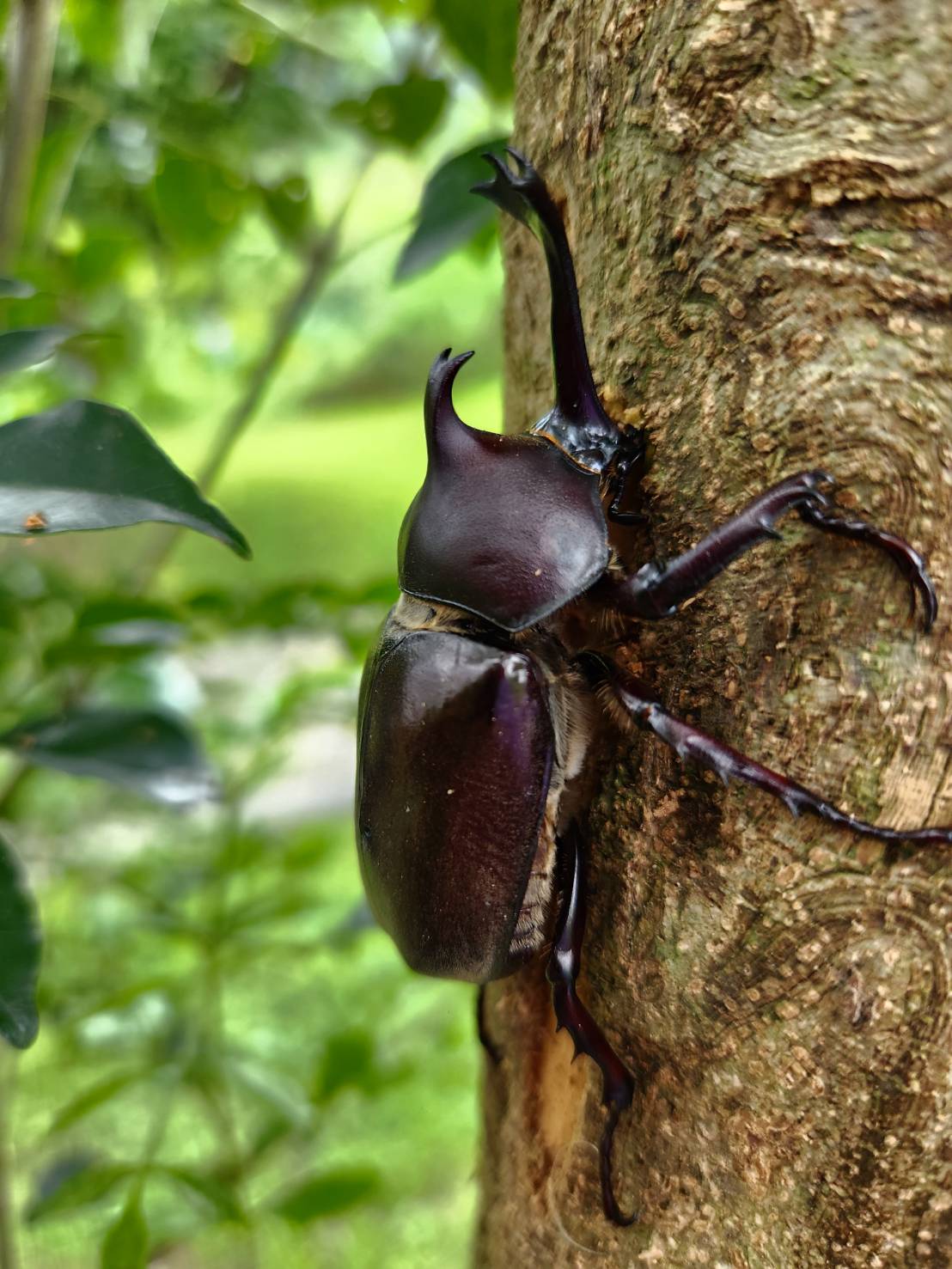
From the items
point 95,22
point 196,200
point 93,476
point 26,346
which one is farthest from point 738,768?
point 95,22

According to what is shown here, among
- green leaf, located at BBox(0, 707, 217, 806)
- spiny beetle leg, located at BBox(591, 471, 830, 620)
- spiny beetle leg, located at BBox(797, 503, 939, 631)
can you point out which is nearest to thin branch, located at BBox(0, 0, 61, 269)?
green leaf, located at BBox(0, 707, 217, 806)

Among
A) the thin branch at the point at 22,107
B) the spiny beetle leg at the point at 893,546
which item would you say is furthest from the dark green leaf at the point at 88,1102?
the spiny beetle leg at the point at 893,546

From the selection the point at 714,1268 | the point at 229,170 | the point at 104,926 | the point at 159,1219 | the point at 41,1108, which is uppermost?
the point at 229,170

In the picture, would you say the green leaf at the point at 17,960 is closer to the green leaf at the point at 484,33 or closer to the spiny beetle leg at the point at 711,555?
the spiny beetle leg at the point at 711,555

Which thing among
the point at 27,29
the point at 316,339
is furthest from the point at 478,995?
the point at 316,339

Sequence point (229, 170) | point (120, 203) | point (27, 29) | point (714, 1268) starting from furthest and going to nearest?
point (120, 203), point (229, 170), point (27, 29), point (714, 1268)

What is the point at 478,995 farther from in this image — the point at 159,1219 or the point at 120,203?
the point at 120,203

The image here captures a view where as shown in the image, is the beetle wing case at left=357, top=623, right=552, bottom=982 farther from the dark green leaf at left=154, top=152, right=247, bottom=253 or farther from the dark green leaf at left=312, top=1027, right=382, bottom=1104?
the dark green leaf at left=154, top=152, right=247, bottom=253
